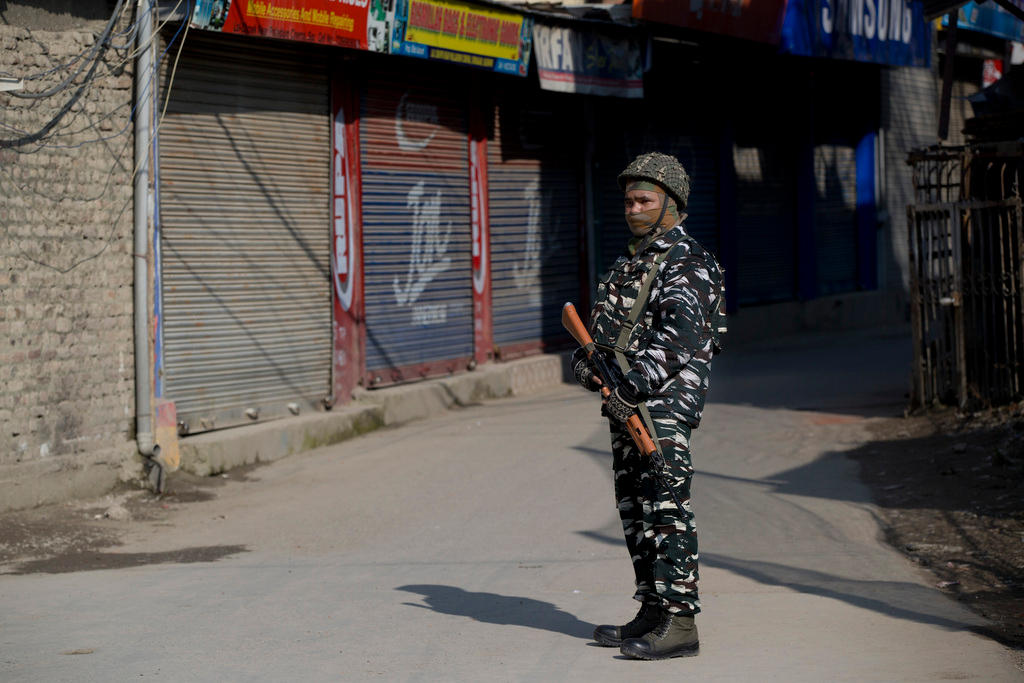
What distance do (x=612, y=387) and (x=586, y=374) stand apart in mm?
136

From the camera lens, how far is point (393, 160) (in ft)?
41.0

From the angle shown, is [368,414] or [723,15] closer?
[368,414]

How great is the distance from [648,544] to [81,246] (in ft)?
18.0

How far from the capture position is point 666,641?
486 cm

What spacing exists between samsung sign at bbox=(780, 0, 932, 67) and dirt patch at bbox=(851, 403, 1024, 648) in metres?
8.06

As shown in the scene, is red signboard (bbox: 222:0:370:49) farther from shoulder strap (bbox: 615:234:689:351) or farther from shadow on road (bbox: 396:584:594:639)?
Result: shoulder strap (bbox: 615:234:689:351)

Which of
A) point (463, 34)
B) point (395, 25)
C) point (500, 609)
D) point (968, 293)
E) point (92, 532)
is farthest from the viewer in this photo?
point (463, 34)

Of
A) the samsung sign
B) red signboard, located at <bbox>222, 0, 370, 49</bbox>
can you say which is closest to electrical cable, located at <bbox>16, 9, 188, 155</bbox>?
red signboard, located at <bbox>222, 0, 370, 49</bbox>

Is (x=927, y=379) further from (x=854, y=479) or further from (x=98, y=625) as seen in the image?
(x=98, y=625)

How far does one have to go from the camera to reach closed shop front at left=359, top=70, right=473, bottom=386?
40.2 feet

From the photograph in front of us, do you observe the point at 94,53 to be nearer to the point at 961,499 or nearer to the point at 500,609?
the point at 500,609

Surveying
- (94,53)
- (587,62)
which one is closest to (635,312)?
(94,53)

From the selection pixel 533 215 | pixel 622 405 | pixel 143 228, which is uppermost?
pixel 533 215

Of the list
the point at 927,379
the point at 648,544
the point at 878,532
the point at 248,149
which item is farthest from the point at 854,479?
the point at 248,149
